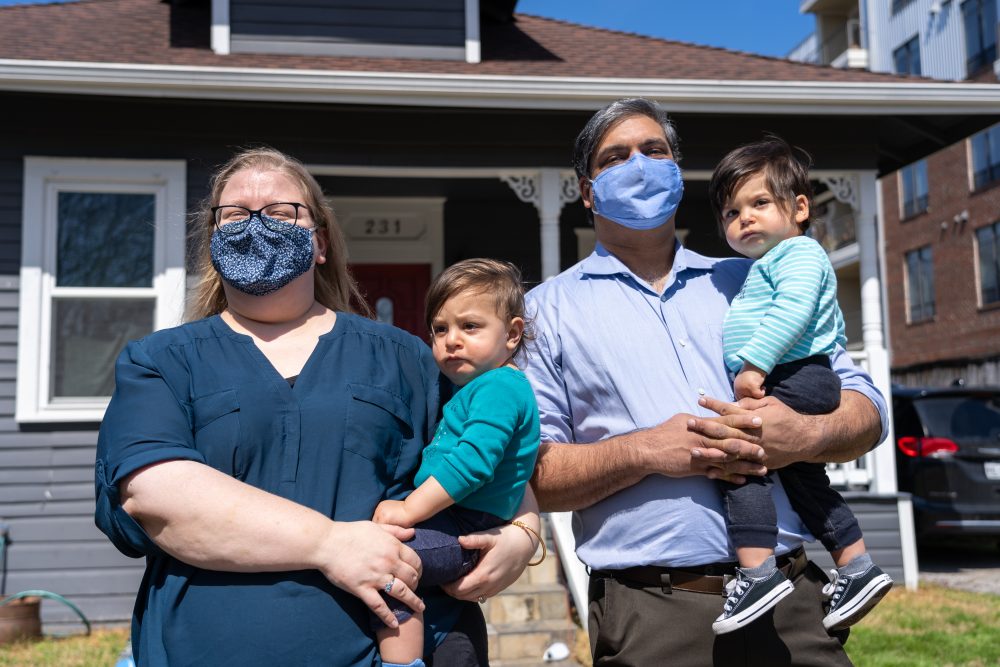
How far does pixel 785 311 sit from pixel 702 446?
1.52 feet

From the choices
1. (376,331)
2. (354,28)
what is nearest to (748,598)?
(376,331)

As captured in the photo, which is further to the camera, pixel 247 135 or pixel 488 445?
Answer: pixel 247 135

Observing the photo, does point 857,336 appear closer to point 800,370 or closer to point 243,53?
point 243,53

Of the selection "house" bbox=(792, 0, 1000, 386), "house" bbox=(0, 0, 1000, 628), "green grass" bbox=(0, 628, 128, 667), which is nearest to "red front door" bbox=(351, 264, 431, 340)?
"house" bbox=(0, 0, 1000, 628)

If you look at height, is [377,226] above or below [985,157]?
below

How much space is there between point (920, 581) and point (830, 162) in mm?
3913

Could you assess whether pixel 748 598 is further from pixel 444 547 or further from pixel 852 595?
pixel 444 547

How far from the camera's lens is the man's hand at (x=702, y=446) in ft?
7.20

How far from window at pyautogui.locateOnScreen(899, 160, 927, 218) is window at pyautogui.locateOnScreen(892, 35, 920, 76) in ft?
12.8

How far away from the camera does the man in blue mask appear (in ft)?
7.47

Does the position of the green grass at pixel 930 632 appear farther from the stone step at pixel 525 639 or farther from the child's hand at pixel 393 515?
the child's hand at pixel 393 515

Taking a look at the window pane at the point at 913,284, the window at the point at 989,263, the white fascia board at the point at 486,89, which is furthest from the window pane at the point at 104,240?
the window pane at the point at 913,284

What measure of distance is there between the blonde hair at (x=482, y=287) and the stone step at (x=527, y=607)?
13.8 feet

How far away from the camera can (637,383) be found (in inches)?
94.4
